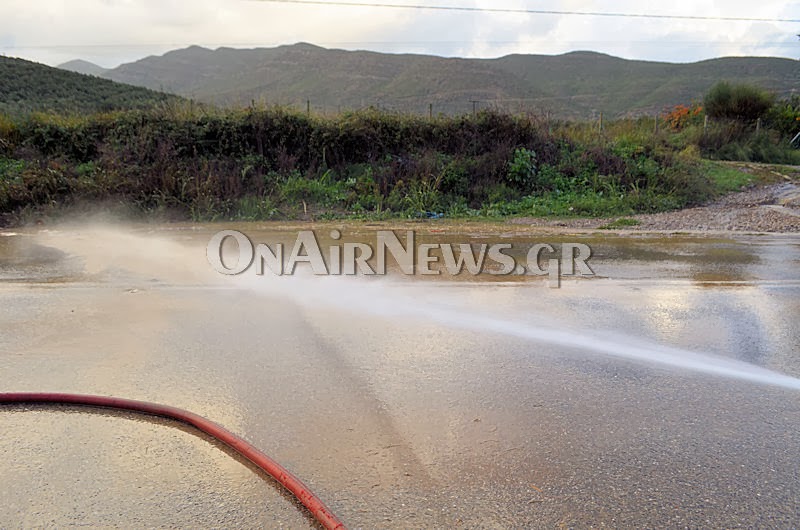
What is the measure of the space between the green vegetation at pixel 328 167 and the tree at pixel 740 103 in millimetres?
12668

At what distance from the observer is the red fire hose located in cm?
274

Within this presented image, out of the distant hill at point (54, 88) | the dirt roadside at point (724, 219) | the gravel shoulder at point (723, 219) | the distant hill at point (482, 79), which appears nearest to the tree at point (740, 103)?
the dirt roadside at point (724, 219)

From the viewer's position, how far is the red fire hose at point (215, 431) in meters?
2.74

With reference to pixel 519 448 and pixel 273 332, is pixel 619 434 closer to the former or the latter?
pixel 519 448

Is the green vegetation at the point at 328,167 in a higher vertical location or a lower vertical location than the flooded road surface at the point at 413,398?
higher

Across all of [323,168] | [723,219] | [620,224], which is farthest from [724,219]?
[323,168]

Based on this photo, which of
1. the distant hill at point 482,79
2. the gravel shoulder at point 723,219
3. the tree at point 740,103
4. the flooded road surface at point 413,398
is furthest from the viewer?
the distant hill at point 482,79

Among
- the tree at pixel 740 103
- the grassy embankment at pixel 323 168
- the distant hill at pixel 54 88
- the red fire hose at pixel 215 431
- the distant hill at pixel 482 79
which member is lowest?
the red fire hose at pixel 215 431

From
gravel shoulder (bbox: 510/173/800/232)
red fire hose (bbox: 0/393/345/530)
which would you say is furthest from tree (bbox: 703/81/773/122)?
red fire hose (bbox: 0/393/345/530)

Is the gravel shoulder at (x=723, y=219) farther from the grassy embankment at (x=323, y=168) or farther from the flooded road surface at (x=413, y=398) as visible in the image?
the flooded road surface at (x=413, y=398)

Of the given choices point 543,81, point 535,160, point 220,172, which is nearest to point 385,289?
point 220,172

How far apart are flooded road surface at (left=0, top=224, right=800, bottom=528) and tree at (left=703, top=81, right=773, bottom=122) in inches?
929

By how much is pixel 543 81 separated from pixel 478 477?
94.1m

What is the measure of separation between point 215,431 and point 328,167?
12.0 metres
